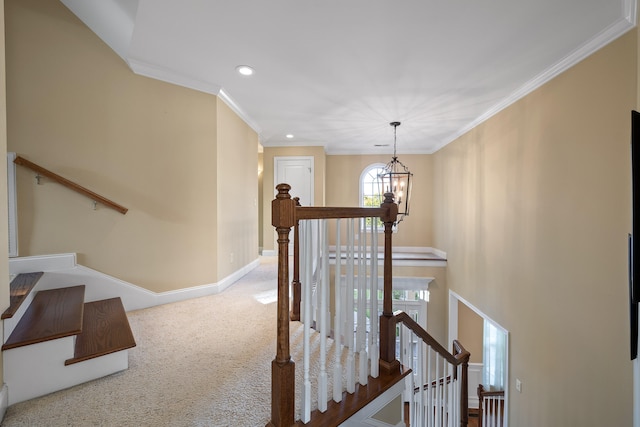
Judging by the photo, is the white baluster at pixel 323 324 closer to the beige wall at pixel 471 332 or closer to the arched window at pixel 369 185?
the beige wall at pixel 471 332

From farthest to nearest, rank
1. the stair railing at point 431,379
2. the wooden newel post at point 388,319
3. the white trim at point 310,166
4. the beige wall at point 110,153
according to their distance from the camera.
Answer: the white trim at point 310,166
the beige wall at point 110,153
the stair railing at point 431,379
the wooden newel post at point 388,319

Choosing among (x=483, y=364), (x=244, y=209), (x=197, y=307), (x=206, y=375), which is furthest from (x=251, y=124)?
(x=483, y=364)

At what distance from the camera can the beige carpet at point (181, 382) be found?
1.43 m

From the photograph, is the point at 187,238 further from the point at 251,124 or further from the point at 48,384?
the point at 251,124

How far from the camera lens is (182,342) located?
224cm

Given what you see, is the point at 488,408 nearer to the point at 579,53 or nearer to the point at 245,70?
the point at 579,53

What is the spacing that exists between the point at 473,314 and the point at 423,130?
3.86 meters

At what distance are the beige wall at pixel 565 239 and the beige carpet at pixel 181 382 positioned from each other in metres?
2.54

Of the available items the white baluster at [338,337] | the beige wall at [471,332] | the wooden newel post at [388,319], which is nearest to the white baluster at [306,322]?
the white baluster at [338,337]

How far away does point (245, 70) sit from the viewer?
2936 mm

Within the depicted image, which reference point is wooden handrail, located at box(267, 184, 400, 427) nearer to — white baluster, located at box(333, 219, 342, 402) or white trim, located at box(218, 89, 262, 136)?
white baluster, located at box(333, 219, 342, 402)

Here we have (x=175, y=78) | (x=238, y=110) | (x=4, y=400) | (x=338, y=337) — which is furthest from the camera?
(x=238, y=110)

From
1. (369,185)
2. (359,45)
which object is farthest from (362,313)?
(369,185)

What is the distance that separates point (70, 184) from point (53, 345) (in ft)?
5.01
